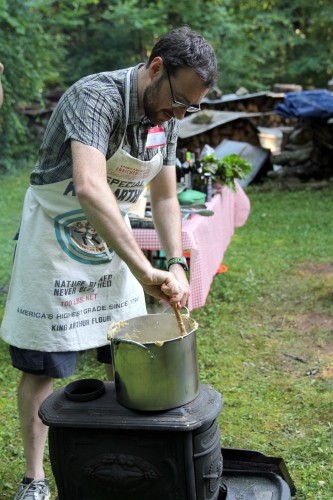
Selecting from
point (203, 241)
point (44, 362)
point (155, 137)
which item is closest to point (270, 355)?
point (203, 241)

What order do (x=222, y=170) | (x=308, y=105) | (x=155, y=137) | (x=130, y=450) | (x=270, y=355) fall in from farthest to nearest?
(x=308, y=105) → (x=222, y=170) → (x=270, y=355) → (x=155, y=137) → (x=130, y=450)

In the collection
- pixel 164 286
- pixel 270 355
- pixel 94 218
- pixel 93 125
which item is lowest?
pixel 270 355

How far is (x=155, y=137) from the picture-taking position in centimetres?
238

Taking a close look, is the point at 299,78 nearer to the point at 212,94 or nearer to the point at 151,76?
the point at 212,94

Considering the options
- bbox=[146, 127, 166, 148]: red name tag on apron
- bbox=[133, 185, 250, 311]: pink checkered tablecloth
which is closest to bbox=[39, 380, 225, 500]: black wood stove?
bbox=[146, 127, 166, 148]: red name tag on apron

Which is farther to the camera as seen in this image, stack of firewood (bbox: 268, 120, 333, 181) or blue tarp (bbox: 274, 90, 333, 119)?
stack of firewood (bbox: 268, 120, 333, 181)

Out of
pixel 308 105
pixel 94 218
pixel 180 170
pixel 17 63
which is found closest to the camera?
pixel 94 218

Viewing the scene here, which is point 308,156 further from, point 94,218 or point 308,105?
point 94,218

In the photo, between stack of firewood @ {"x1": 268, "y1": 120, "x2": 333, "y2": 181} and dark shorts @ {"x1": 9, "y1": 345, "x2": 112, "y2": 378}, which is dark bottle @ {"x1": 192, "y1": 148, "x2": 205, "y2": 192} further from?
stack of firewood @ {"x1": 268, "y1": 120, "x2": 333, "y2": 181}

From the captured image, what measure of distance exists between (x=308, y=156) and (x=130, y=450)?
959 centimetres

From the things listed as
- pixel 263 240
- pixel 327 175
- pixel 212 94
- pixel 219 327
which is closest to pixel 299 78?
pixel 212 94

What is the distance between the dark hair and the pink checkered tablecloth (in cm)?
202

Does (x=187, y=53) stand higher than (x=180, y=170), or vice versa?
(x=187, y=53)

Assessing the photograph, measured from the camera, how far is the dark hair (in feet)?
6.88
